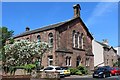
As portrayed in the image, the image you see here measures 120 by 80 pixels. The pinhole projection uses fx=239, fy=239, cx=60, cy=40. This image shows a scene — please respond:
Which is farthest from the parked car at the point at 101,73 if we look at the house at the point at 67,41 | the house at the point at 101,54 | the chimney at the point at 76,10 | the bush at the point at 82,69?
the house at the point at 101,54

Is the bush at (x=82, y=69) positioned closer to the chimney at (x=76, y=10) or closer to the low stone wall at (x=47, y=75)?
the chimney at (x=76, y=10)

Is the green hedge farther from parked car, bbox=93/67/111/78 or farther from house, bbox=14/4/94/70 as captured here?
parked car, bbox=93/67/111/78

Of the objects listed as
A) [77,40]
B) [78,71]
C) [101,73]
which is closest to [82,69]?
[78,71]

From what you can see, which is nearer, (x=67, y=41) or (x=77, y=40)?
(x=67, y=41)

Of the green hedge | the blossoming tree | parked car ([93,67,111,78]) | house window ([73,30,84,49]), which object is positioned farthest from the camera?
house window ([73,30,84,49])

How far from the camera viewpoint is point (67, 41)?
41781 mm

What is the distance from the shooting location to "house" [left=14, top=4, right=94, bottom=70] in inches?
1550

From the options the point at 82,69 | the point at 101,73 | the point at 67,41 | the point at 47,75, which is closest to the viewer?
the point at 47,75

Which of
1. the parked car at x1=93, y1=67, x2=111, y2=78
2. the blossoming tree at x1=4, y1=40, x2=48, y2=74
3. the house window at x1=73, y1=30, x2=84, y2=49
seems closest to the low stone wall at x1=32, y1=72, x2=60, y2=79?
the blossoming tree at x1=4, y1=40, x2=48, y2=74

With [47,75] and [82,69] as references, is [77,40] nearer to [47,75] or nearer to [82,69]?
[82,69]

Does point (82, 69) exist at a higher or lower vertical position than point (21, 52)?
lower

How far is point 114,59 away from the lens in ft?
201

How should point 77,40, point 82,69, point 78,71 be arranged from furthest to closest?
point 77,40, point 82,69, point 78,71

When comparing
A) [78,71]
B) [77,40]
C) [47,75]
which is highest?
[77,40]
